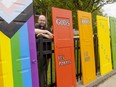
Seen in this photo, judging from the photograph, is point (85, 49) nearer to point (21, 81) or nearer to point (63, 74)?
point (63, 74)

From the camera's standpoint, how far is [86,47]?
9945mm

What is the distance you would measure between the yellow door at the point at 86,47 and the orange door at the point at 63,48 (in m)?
0.84

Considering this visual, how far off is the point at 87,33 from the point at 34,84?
363cm

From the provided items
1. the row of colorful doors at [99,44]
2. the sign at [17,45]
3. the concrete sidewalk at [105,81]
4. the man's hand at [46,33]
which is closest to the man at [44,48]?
the man's hand at [46,33]

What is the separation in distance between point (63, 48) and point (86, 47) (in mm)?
1848

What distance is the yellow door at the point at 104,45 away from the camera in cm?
1119

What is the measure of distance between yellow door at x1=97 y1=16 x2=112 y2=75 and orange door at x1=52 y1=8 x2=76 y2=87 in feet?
8.49

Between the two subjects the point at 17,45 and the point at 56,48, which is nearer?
the point at 17,45

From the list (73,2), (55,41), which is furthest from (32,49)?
(73,2)

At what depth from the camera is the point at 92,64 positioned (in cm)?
1033

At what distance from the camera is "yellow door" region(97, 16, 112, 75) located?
441 inches

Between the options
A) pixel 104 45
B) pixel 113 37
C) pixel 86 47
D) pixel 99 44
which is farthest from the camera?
pixel 113 37

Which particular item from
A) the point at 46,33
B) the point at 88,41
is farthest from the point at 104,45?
the point at 46,33

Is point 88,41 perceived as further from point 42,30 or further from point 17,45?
point 17,45
